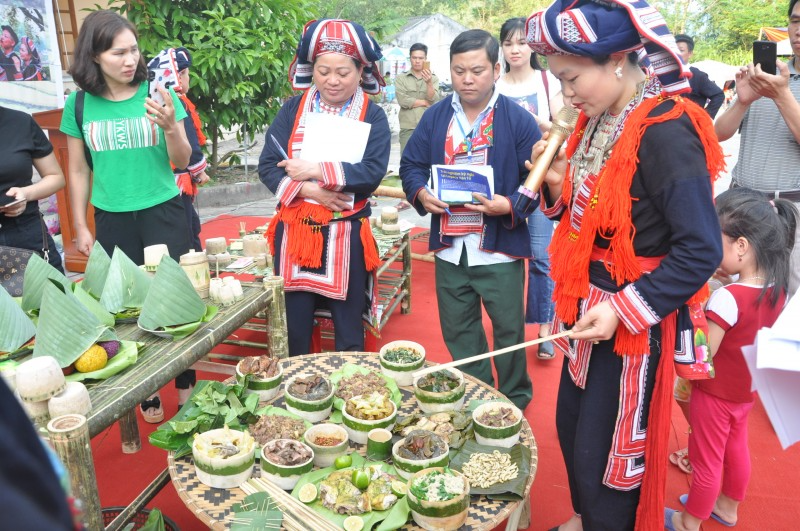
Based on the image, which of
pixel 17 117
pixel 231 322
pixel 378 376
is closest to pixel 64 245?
pixel 17 117

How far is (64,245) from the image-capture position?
5.14m

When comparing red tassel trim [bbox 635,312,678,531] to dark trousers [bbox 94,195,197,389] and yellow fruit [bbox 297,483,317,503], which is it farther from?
dark trousers [bbox 94,195,197,389]

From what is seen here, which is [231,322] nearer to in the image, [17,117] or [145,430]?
[145,430]

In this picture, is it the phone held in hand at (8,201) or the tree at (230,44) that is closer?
the phone held in hand at (8,201)

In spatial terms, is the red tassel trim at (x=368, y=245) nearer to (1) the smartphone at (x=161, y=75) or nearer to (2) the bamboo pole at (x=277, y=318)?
(2) the bamboo pole at (x=277, y=318)

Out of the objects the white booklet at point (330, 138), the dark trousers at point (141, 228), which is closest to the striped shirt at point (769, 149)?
the white booklet at point (330, 138)

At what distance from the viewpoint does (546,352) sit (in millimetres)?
3629

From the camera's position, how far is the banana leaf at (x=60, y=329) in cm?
162

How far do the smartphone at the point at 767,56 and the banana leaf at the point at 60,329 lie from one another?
2.63 meters

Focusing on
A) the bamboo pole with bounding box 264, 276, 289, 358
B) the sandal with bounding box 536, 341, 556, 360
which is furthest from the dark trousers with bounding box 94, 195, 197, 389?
the sandal with bounding box 536, 341, 556, 360

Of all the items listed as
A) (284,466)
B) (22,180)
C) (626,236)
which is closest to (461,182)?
(626,236)

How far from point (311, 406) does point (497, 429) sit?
586mm

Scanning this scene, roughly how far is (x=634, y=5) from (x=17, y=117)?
8.45 feet

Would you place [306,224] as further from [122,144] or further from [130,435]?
[130,435]
